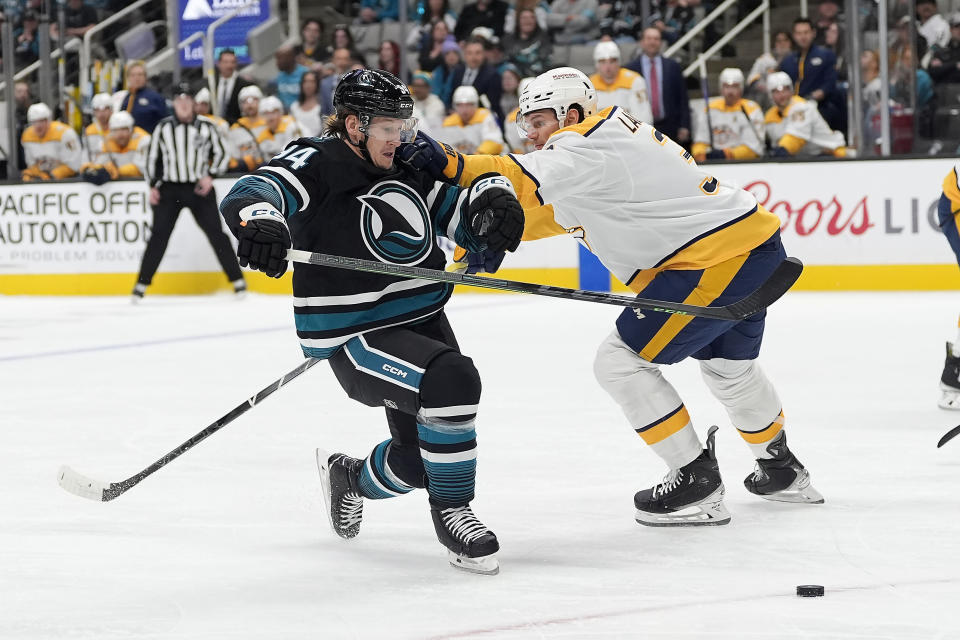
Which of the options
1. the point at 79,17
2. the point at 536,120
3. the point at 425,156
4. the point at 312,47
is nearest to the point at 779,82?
the point at 312,47

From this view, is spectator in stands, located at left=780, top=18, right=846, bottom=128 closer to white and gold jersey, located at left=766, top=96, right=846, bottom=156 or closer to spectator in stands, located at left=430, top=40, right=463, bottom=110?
white and gold jersey, located at left=766, top=96, right=846, bottom=156

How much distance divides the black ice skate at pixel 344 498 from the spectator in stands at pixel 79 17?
10464 millimetres

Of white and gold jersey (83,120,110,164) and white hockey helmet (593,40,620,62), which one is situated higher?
white hockey helmet (593,40,620,62)

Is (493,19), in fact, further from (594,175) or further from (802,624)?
(802,624)

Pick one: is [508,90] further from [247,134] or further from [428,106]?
[247,134]

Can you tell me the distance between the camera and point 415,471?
295 centimetres

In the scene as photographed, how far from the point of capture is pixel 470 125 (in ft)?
32.2

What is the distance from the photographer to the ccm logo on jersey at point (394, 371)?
2764mm

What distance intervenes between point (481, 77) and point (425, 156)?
7435mm

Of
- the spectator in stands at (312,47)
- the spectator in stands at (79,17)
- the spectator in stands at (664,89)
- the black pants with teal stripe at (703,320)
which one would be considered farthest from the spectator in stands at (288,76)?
the black pants with teal stripe at (703,320)

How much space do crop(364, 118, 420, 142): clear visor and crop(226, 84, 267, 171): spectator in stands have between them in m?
7.77

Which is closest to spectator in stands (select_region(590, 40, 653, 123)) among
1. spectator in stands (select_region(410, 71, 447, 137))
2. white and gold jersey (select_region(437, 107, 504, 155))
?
white and gold jersey (select_region(437, 107, 504, 155))

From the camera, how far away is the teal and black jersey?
280 cm

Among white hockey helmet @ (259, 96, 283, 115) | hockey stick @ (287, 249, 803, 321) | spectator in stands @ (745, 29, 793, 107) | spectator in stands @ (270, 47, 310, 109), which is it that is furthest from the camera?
spectator in stands @ (270, 47, 310, 109)
